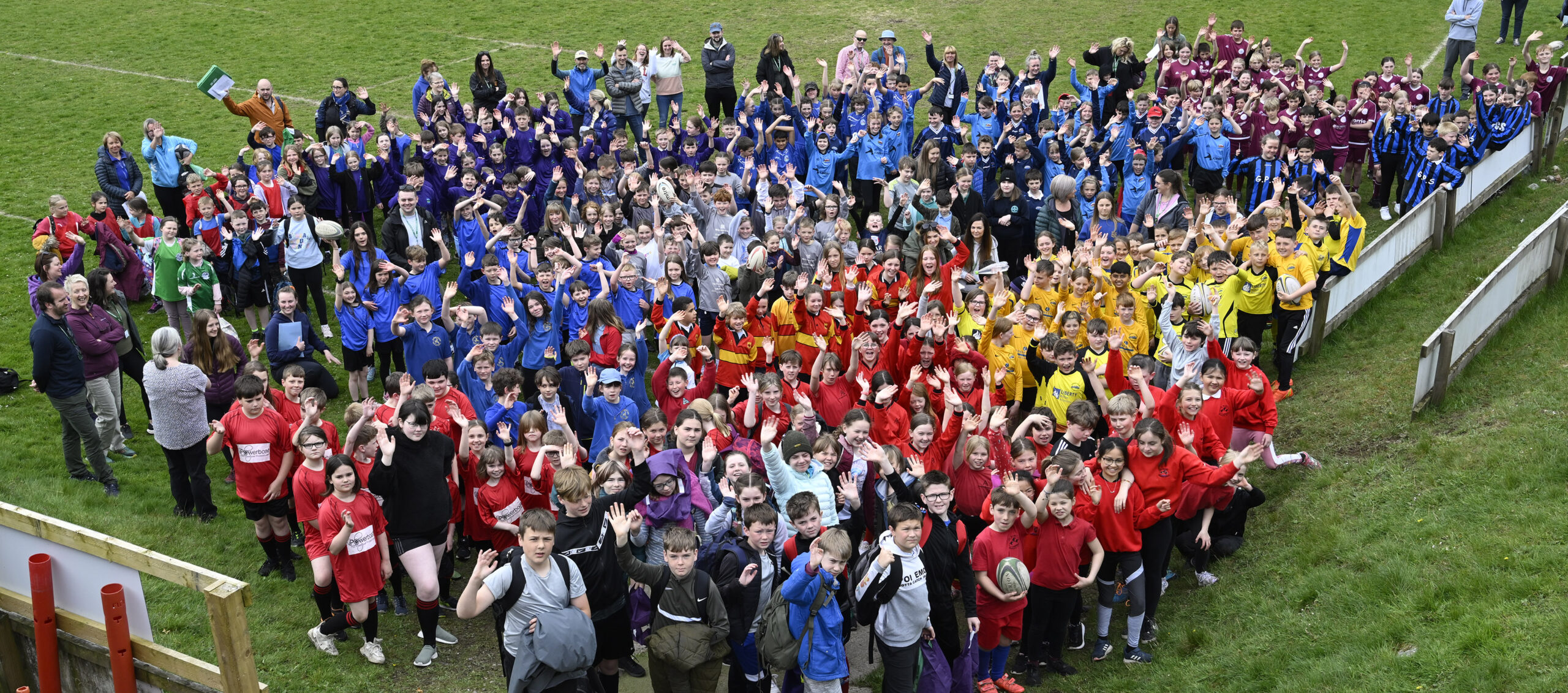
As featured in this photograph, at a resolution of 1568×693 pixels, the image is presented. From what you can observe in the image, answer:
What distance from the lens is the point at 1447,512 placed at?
8.17m

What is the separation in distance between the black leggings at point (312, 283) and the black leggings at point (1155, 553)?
29.6 feet

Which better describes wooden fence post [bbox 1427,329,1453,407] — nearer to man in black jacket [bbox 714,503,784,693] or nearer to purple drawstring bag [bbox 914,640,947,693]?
purple drawstring bag [bbox 914,640,947,693]

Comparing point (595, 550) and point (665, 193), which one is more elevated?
point (665, 193)

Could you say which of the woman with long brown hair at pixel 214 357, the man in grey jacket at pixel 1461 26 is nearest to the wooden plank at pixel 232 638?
the woman with long brown hair at pixel 214 357

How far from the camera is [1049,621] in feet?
25.2

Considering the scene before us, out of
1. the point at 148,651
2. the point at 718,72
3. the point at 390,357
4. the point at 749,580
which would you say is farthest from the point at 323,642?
the point at 718,72

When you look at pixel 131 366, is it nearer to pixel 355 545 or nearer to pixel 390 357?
pixel 390 357

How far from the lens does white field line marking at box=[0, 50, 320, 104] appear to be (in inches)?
878

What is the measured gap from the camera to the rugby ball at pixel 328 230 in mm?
12508

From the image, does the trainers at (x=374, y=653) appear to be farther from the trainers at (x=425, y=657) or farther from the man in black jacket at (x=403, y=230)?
the man in black jacket at (x=403, y=230)

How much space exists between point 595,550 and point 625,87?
11.4m

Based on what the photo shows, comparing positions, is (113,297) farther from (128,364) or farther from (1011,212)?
(1011,212)

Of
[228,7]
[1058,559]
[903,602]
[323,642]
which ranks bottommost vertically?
[323,642]

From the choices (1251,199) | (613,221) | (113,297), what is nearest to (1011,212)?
(1251,199)
